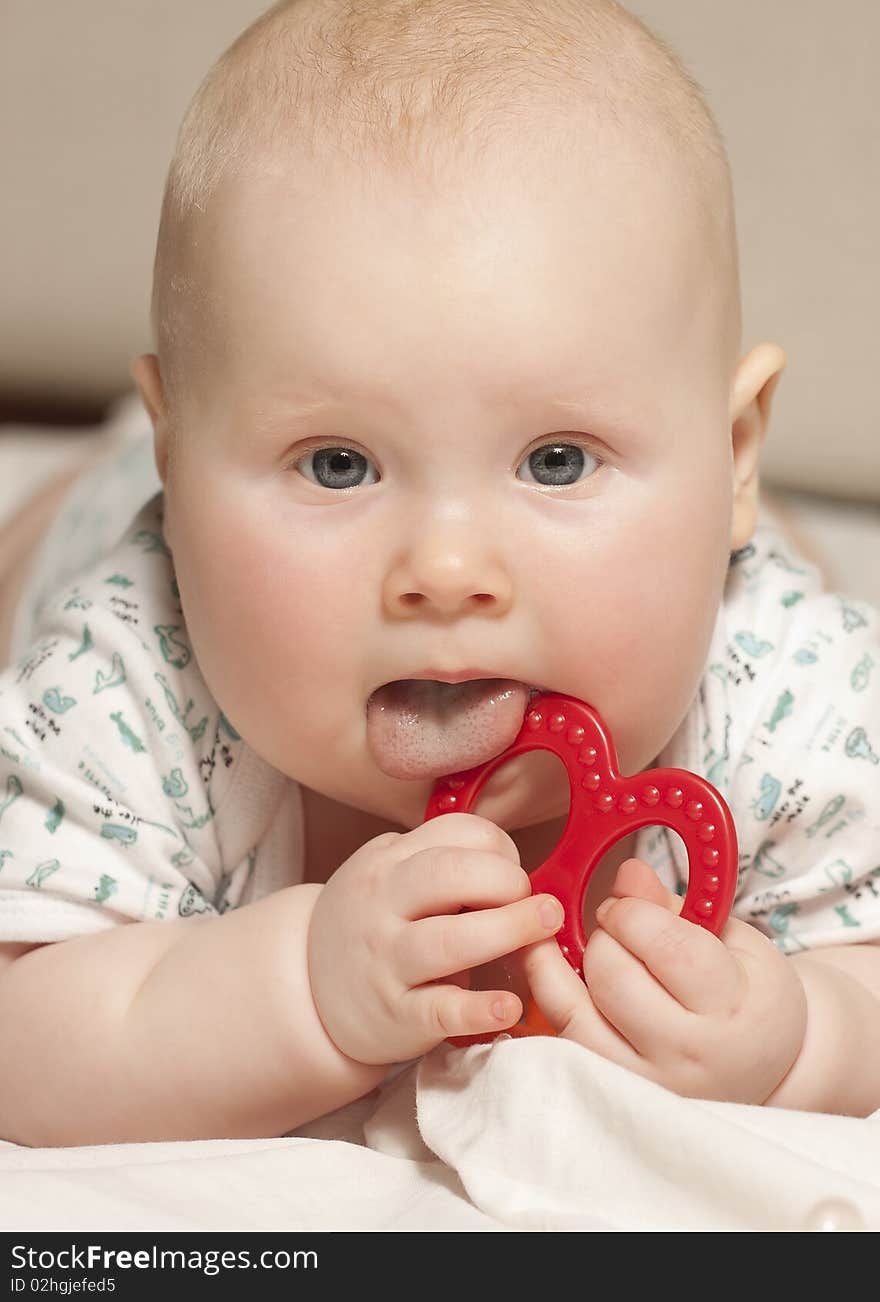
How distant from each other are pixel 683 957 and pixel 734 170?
1.03 meters

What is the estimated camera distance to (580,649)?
0.84 meters

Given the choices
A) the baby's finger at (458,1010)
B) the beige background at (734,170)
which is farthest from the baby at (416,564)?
the beige background at (734,170)

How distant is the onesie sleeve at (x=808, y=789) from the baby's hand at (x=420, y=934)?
0.85 feet

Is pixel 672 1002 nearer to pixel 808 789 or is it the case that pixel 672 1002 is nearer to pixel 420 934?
pixel 420 934

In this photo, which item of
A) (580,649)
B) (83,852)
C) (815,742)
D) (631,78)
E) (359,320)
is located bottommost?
(83,852)

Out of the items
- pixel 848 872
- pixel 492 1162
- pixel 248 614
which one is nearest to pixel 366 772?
pixel 248 614

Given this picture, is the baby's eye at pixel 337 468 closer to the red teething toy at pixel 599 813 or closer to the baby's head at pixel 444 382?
the baby's head at pixel 444 382

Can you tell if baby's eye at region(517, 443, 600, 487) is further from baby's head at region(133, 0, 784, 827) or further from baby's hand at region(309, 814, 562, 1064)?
baby's hand at region(309, 814, 562, 1064)

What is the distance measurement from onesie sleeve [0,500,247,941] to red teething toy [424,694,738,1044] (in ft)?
0.71

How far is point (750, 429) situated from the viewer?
1.00 meters

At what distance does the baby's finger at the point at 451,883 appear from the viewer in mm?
804
